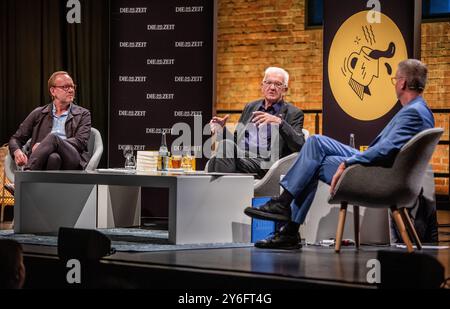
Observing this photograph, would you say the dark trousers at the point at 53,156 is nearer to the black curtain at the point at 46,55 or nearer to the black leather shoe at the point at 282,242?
the black leather shoe at the point at 282,242

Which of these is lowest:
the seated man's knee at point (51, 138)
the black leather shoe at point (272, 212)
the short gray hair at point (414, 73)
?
the black leather shoe at point (272, 212)

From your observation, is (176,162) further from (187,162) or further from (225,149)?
(225,149)

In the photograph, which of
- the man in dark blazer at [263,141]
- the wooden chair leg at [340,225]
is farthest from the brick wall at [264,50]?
the wooden chair leg at [340,225]

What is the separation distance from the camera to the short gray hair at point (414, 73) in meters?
4.59

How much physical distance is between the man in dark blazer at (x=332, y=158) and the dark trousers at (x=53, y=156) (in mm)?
1700

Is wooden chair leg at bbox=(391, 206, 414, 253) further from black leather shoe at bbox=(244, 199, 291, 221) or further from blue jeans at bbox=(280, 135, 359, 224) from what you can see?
black leather shoe at bbox=(244, 199, 291, 221)

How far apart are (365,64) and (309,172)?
1893 millimetres

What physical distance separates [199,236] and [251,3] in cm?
550

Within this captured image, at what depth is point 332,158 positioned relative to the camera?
4.73 m

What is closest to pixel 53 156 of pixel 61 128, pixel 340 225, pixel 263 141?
pixel 61 128

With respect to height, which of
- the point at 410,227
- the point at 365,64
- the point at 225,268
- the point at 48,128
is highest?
the point at 365,64

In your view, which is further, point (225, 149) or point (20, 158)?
point (20, 158)
